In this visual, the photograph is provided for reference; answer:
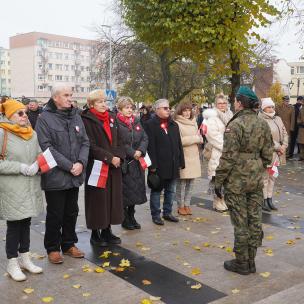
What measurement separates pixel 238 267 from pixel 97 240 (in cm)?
189

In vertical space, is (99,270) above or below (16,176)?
below

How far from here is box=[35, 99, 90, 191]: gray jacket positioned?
4.75m

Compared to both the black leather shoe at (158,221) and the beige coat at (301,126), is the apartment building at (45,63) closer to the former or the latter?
the beige coat at (301,126)

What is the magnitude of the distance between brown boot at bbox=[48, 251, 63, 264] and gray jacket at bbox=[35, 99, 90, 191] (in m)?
0.77

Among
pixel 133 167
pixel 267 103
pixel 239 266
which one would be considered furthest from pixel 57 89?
pixel 267 103

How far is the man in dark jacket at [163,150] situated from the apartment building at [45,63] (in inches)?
3679

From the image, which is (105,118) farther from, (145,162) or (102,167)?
(145,162)

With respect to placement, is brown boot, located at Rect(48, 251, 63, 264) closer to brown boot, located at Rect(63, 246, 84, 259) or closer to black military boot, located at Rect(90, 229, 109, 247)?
brown boot, located at Rect(63, 246, 84, 259)

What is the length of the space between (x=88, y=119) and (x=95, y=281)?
6.40ft

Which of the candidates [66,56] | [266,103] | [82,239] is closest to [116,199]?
[82,239]

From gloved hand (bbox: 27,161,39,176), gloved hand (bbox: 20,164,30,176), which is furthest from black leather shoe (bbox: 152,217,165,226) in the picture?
gloved hand (bbox: 20,164,30,176)

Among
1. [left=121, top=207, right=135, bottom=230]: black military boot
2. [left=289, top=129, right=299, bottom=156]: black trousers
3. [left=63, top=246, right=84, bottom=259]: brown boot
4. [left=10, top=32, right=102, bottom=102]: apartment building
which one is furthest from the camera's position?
[left=10, top=32, right=102, bottom=102]: apartment building

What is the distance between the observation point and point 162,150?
659cm

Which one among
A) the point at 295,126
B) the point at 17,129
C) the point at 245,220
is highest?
the point at 17,129
